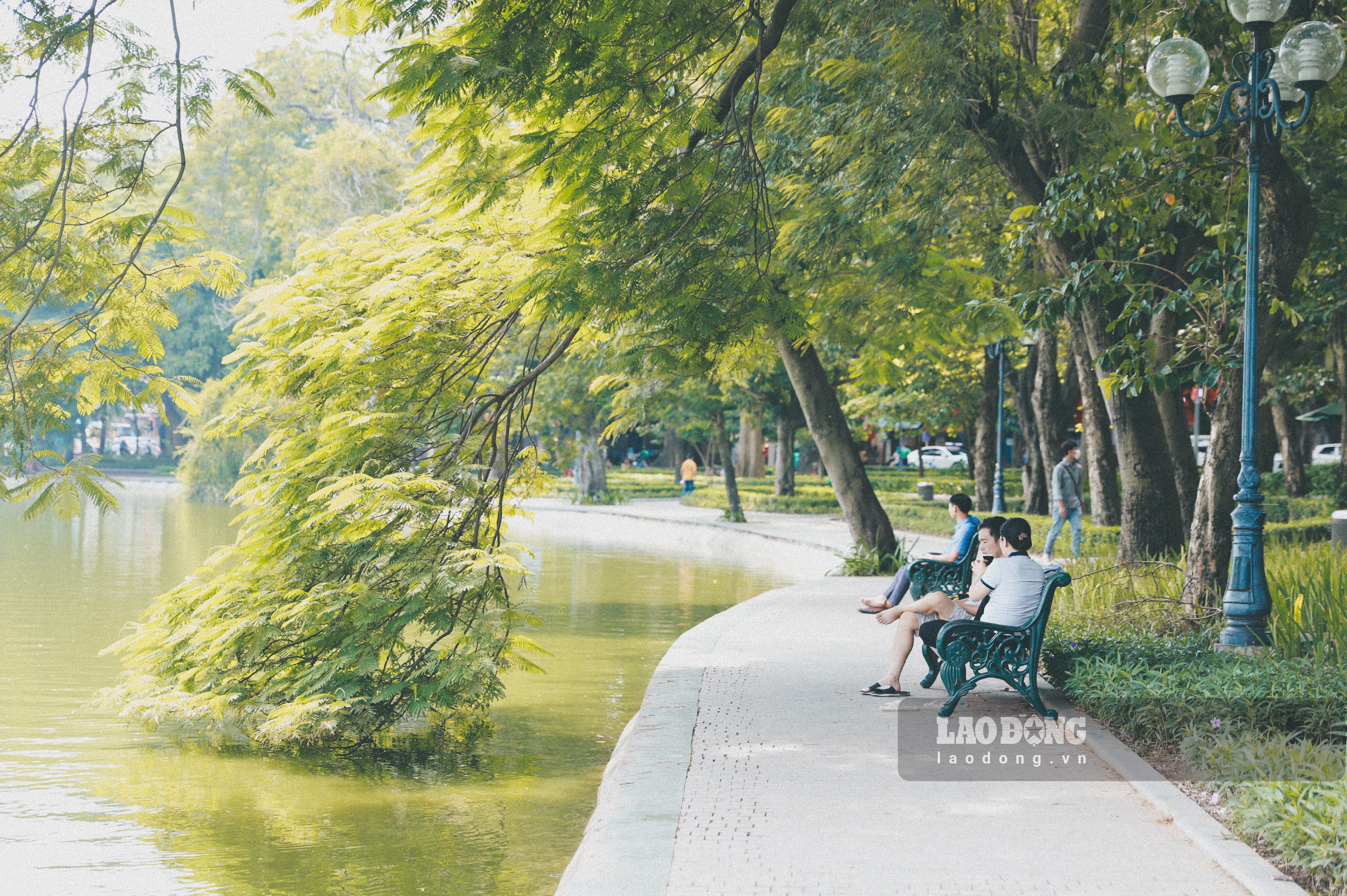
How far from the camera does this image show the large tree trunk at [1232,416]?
9.52 m

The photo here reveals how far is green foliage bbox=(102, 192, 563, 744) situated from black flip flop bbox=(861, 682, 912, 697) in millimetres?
2590

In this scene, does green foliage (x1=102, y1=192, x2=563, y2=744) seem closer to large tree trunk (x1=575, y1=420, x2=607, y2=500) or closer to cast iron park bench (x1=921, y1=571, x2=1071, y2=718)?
cast iron park bench (x1=921, y1=571, x2=1071, y2=718)

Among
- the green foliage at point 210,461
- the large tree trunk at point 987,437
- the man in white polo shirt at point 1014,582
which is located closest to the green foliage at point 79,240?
the man in white polo shirt at point 1014,582

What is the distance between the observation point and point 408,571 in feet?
27.4

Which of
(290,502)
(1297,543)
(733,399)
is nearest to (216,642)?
(290,502)

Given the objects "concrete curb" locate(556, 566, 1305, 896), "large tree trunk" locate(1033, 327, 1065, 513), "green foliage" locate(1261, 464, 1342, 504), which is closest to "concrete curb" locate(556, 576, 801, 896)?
"concrete curb" locate(556, 566, 1305, 896)

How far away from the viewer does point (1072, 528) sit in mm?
17734

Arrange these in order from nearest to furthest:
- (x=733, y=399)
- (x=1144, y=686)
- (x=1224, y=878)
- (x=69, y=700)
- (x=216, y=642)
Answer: (x=1224, y=878) → (x=1144, y=686) → (x=216, y=642) → (x=69, y=700) → (x=733, y=399)

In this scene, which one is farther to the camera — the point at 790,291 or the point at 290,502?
the point at 790,291

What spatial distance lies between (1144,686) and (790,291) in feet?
27.6

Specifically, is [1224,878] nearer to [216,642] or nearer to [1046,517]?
[216,642]

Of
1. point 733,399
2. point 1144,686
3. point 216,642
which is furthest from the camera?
point 733,399

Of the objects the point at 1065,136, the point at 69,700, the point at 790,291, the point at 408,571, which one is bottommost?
the point at 69,700

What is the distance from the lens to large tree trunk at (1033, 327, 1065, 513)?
22.9 metres
